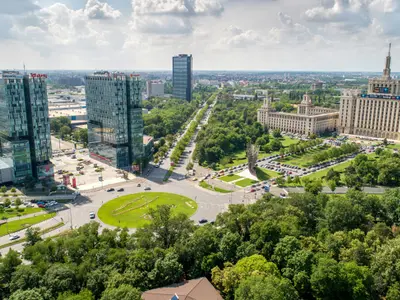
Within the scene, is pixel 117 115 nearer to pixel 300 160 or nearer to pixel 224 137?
pixel 224 137

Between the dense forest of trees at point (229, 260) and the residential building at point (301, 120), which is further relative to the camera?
the residential building at point (301, 120)

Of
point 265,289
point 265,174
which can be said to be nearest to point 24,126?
point 265,174

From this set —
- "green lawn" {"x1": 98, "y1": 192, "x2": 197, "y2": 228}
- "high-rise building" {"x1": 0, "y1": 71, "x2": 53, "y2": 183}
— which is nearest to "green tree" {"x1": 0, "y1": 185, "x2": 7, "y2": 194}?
"high-rise building" {"x1": 0, "y1": 71, "x2": 53, "y2": 183}

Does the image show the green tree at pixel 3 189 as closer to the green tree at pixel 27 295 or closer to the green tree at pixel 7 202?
the green tree at pixel 7 202

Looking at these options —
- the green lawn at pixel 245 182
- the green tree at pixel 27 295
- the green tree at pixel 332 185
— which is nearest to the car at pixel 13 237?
the green tree at pixel 27 295

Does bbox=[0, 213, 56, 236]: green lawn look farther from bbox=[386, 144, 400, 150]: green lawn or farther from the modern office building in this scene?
the modern office building
